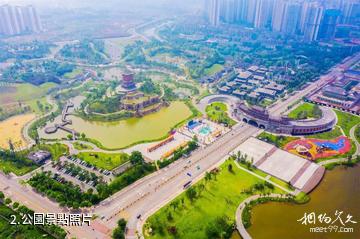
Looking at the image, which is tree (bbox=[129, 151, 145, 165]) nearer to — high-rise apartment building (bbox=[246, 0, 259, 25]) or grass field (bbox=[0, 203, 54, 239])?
grass field (bbox=[0, 203, 54, 239])

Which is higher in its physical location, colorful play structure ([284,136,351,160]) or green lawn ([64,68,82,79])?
green lawn ([64,68,82,79])

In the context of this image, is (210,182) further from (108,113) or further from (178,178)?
(108,113)

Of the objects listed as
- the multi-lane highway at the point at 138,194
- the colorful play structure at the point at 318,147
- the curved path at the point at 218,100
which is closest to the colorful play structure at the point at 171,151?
the multi-lane highway at the point at 138,194

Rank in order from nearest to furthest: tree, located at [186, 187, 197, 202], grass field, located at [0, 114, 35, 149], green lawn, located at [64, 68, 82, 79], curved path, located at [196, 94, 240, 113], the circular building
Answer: tree, located at [186, 187, 197, 202]
grass field, located at [0, 114, 35, 149]
the circular building
curved path, located at [196, 94, 240, 113]
green lawn, located at [64, 68, 82, 79]

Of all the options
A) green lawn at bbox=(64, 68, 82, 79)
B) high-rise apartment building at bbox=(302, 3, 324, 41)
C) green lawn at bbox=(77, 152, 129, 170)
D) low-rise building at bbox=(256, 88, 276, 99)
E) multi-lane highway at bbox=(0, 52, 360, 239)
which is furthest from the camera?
high-rise apartment building at bbox=(302, 3, 324, 41)

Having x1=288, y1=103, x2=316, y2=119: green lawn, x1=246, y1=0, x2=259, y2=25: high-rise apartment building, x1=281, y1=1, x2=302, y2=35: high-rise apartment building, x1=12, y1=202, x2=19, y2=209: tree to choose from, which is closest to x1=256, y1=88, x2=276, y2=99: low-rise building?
x1=288, y1=103, x2=316, y2=119: green lawn

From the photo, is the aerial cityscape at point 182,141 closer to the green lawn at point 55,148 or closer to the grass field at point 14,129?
the grass field at point 14,129

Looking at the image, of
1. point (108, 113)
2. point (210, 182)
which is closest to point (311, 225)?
point (210, 182)
